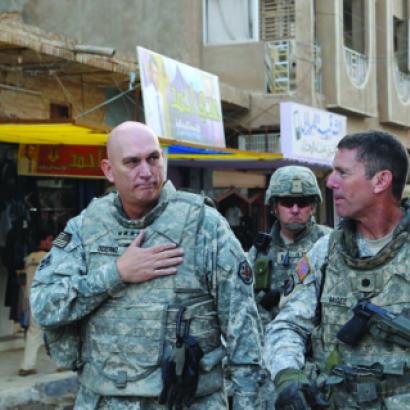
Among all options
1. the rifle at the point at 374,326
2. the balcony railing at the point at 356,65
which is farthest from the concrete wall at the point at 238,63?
the rifle at the point at 374,326

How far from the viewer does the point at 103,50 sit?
31.0ft

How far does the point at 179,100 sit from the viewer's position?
1123cm

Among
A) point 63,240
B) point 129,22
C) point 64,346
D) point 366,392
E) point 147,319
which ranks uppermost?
point 129,22

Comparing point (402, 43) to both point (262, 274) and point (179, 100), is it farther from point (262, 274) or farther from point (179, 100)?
point (262, 274)

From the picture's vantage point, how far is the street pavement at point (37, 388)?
25.0ft

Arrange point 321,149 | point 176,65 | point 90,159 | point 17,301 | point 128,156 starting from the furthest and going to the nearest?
point 321,149 < point 176,65 < point 90,159 < point 17,301 < point 128,156

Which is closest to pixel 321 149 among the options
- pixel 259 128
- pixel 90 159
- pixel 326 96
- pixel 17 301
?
pixel 259 128

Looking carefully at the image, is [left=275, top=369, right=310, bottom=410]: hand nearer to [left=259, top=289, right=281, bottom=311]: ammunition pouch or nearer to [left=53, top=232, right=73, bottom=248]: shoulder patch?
[left=53, top=232, right=73, bottom=248]: shoulder patch

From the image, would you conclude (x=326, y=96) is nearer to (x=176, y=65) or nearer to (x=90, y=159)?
(x=176, y=65)

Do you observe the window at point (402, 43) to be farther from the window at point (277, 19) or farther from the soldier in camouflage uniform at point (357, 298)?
the soldier in camouflage uniform at point (357, 298)

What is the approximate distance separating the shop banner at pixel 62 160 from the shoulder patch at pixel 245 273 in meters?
6.70

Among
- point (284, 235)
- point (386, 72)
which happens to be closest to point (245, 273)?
point (284, 235)

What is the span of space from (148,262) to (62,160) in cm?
696

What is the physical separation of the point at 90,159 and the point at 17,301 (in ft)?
6.12
